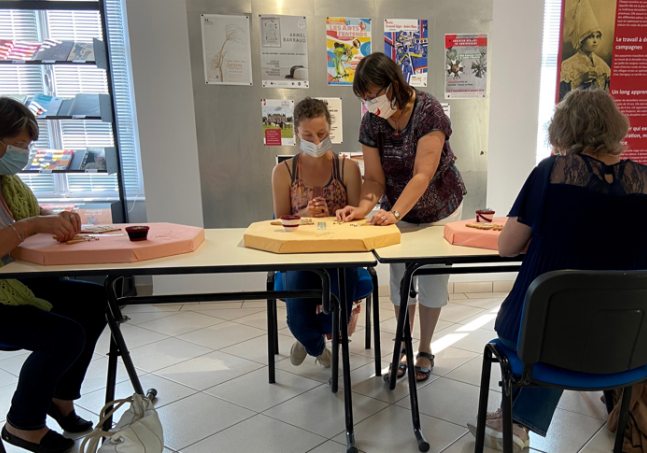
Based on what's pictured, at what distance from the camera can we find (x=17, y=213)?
1772 millimetres

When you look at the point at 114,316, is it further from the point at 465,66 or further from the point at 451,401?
the point at 465,66

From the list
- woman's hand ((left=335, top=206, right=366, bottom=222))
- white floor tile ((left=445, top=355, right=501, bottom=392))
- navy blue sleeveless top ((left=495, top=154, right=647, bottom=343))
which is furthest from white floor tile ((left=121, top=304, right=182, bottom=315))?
navy blue sleeveless top ((left=495, top=154, right=647, bottom=343))

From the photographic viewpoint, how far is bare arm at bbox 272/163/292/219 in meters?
2.34

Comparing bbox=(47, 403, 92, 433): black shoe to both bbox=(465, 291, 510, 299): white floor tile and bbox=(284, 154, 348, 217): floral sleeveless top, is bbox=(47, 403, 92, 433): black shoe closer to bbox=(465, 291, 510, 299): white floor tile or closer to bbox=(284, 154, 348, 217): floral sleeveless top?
bbox=(284, 154, 348, 217): floral sleeveless top

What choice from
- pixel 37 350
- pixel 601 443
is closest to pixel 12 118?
pixel 37 350

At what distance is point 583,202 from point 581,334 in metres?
0.35

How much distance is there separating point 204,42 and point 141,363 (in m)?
2.14

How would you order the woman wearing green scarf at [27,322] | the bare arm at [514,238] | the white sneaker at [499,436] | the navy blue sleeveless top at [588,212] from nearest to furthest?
the navy blue sleeveless top at [588,212], the bare arm at [514,238], the woman wearing green scarf at [27,322], the white sneaker at [499,436]

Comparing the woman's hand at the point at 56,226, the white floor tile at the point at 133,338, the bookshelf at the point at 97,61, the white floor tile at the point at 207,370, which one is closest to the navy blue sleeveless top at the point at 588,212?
the woman's hand at the point at 56,226

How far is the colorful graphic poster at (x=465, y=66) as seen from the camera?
3406 millimetres

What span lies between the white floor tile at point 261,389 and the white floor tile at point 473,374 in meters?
0.68

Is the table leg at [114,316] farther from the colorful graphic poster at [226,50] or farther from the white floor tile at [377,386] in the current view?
the colorful graphic poster at [226,50]

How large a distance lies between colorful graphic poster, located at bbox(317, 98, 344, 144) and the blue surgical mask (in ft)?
6.92

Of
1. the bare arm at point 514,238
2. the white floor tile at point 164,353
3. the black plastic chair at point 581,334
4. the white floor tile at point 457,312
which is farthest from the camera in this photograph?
the white floor tile at point 457,312
